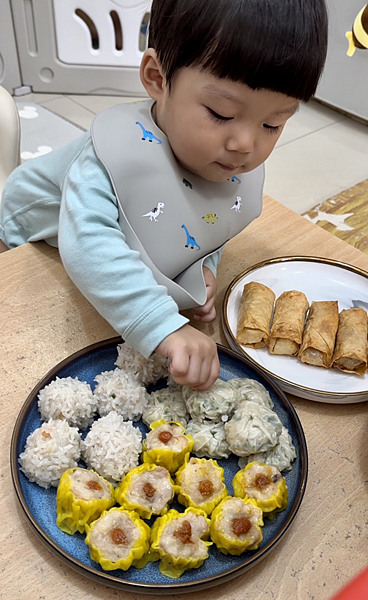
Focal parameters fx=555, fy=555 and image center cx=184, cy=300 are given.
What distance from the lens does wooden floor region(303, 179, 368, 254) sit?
7.19ft

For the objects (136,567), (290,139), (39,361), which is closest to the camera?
(136,567)

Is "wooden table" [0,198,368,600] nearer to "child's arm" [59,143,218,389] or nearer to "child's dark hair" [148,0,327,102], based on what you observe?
"child's arm" [59,143,218,389]

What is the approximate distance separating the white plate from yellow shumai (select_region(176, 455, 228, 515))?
0.20m

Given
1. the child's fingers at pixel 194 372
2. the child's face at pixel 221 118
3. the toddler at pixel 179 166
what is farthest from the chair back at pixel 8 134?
the child's fingers at pixel 194 372

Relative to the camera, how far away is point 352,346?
0.88 meters

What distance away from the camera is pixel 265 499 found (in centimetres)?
66

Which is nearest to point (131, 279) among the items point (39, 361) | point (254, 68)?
point (39, 361)

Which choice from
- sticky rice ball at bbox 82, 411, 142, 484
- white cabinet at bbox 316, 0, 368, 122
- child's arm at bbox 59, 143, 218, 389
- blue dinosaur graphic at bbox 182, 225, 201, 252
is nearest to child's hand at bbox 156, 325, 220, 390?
child's arm at bbox 59, 143, 218, 389

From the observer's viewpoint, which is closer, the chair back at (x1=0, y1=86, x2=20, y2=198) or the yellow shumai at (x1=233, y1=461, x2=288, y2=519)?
the yellow shumai at (x1=233, y1=461, x2=288, y2=519)

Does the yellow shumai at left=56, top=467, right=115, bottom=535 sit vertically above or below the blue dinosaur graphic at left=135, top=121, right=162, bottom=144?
below

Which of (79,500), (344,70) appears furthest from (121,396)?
(344,70)

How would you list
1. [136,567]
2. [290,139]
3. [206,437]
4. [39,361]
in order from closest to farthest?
[136,567]
[206,437]
[39,361]
[290,139]

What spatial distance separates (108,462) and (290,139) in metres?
2.47

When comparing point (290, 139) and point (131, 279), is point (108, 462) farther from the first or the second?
point (290, 139)
